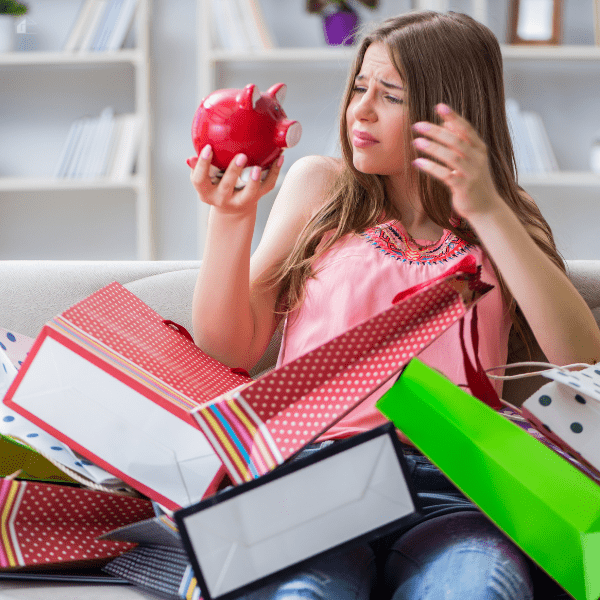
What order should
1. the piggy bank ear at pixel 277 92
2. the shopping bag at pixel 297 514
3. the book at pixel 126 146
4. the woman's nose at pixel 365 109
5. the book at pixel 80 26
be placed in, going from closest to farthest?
the shopping bag at pixel 297 514 → the piggy bank ear at pixel 277 92 → the woman's nose at pixel 365 109 → the book at pixel 80 26 → the book at pixel 126 146

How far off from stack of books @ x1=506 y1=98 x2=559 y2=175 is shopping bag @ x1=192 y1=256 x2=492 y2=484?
215 cm

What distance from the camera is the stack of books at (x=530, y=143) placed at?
263 centimetres

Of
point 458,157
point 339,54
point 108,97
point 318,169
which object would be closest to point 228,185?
point 458,157

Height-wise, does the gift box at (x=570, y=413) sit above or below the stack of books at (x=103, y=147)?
above

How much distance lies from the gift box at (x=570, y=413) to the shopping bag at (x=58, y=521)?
0.44 metres

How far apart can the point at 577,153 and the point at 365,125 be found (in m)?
2.09

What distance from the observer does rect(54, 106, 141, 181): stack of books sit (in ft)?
8.74

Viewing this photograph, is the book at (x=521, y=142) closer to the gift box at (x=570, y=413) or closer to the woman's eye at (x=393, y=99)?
the woman's eye at (x=393, y=99)

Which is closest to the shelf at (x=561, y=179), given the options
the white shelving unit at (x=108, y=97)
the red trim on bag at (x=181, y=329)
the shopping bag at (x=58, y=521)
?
the white shelving unit at (x=108, y=97)

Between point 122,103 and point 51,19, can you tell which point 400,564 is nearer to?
point 122,103

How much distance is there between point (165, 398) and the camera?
2.39 feet

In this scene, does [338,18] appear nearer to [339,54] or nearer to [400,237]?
[339,54]

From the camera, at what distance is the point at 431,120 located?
1.08m

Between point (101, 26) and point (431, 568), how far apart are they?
249 cm
